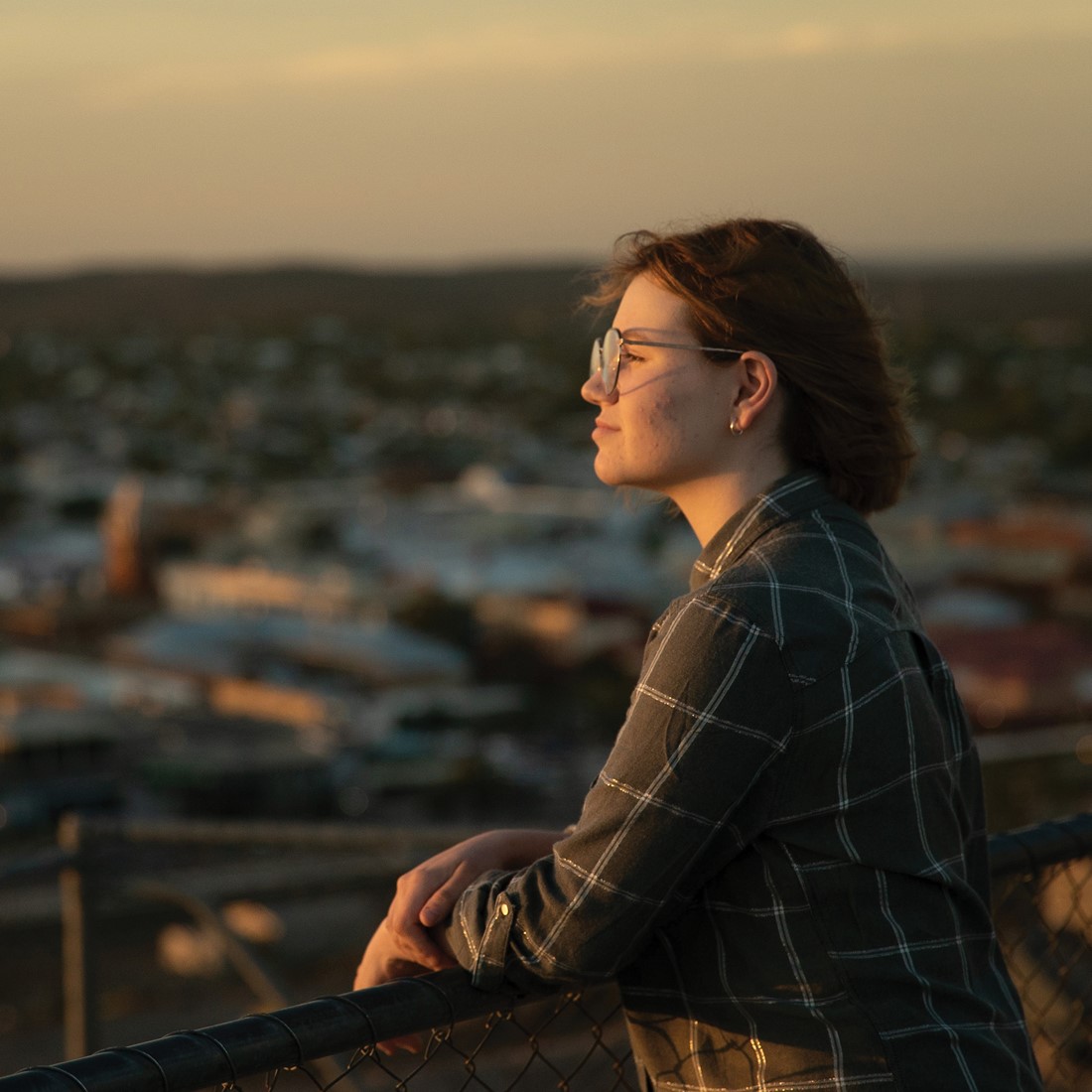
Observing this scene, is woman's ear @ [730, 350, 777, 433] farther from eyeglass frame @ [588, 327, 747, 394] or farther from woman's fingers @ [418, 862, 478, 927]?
woman's fingers @ [418, 862, 478, 927]

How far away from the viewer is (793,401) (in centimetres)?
121

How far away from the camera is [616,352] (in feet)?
4.08

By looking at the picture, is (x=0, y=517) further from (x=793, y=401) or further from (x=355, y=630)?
(x=793, y=401)

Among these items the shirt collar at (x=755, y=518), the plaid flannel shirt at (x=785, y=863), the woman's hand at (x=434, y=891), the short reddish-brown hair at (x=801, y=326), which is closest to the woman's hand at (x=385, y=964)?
the woman's hand at (x=434, y=891)

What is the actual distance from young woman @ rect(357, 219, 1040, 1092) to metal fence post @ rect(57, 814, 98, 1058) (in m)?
1.25

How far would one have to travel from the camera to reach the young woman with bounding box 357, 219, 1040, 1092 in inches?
40.9

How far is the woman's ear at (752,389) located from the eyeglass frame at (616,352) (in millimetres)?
11

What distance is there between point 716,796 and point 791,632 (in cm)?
10

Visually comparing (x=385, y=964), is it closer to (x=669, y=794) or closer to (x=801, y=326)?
(x=669, y=794)

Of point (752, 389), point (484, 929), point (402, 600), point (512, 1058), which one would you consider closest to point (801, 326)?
point (752, 389)

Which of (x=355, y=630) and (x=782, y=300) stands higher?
(x=782, y=300)

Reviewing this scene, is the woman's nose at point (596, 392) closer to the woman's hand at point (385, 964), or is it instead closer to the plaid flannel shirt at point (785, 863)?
→ the plaid flannel shirt at point (785, 863)

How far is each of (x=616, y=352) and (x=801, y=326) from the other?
0.44 feet

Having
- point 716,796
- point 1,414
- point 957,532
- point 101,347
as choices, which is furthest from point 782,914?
point 101,347
